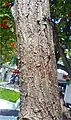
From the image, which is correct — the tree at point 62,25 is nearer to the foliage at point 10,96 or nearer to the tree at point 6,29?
the tree at point 6,29

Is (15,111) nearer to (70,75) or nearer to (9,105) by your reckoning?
(9,105)

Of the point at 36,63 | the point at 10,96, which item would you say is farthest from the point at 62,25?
the point at 36,63

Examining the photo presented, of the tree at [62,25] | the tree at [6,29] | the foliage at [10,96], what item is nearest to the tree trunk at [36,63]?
the tree at [62,25]

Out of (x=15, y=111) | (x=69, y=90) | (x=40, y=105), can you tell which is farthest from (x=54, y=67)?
(x=69, y=90)

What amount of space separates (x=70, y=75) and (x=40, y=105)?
7.46 feet

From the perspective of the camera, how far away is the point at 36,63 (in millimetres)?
1980

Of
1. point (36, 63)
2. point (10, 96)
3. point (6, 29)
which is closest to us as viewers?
point (36, 63)

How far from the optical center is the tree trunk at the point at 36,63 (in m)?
1.97

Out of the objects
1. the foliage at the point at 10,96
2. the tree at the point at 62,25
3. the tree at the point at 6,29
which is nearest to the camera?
the tree at the point at 62,25

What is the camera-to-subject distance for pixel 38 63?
1981 millimetres

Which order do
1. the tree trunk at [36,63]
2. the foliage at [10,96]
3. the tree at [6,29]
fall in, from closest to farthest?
the tree trunk at [36,63] < the tree at [6,29] < the foliage at [10,96]

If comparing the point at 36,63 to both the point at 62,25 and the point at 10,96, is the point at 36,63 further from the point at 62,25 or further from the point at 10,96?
the point at 10,96

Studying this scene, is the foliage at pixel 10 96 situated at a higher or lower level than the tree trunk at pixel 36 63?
lower

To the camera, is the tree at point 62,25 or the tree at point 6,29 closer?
the tree at point 62,25
